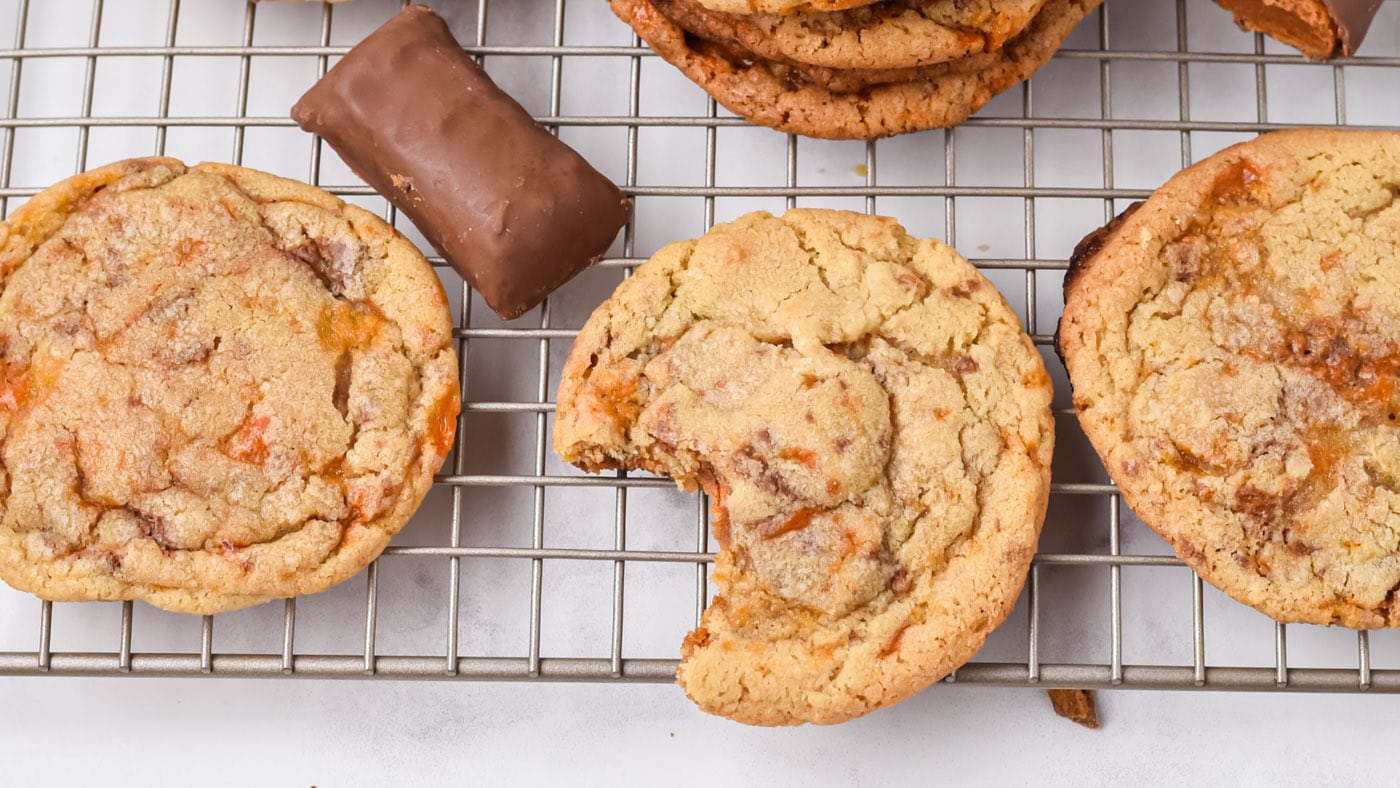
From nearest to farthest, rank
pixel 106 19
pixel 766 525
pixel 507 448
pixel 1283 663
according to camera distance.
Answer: pixel 766 525 < pixel 1283 663 < pixel 507 448 < pixel 106 19

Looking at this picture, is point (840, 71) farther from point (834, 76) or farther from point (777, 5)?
point (777, 5)

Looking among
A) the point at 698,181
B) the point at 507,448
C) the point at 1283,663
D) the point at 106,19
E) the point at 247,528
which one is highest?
the point at 106,19

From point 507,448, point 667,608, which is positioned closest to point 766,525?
point 667,608

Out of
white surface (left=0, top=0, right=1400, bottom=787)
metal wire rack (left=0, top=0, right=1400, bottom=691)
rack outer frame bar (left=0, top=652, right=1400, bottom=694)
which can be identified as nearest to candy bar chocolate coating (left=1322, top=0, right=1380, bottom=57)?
metal wire rack (left=0, top=0, right=1400, bottom=691)

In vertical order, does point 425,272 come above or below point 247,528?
above

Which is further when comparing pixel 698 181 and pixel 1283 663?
pixel 698 181

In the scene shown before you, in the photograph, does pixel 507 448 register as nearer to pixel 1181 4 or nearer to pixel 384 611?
pixel 384 611

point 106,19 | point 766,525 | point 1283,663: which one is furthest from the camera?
point 106,19
